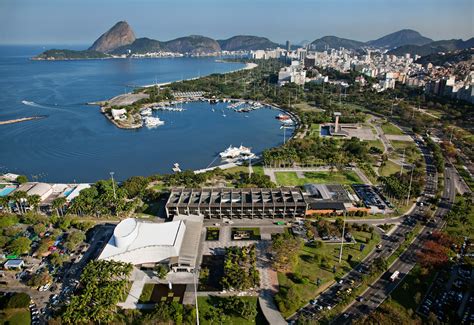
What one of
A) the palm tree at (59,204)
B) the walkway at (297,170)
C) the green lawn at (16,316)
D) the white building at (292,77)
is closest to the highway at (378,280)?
the walkway at (297,170)

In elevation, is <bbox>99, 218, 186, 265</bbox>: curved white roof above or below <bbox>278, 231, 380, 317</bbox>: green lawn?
above

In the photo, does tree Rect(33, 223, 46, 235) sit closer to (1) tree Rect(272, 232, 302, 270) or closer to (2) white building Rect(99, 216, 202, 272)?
(2) white building Rect(99, 216, 202, 272)

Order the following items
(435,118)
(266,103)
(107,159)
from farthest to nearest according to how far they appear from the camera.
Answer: (266,103) → (435,118) → (107,159)

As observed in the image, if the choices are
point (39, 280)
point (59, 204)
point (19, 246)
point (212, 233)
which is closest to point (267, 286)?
point (212, 233)

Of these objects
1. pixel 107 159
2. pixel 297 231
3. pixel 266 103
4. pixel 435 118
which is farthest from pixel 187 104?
pixel 297 231

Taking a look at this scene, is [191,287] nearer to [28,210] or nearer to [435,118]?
[28,210]

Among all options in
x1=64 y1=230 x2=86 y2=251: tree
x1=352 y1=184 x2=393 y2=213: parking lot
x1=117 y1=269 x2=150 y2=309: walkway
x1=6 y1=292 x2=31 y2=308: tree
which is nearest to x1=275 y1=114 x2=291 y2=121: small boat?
x1=352 y1=184 x2=393 y2=213: parking lot
